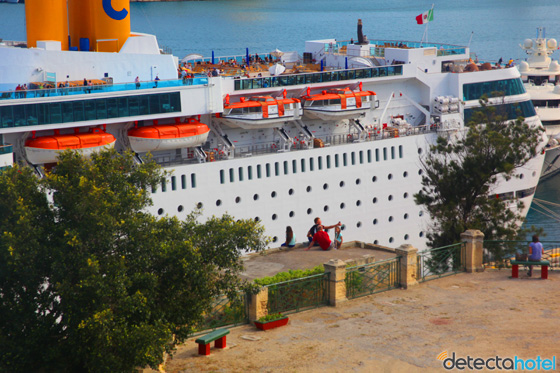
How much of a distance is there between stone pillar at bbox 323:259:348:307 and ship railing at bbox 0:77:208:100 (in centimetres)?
1177

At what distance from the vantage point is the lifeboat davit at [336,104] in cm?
3212

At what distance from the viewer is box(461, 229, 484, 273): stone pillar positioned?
70.7 feet

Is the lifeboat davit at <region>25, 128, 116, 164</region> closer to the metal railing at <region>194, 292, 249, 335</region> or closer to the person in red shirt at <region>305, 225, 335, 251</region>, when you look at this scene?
the person in red shirt at <region>305, 225, 335, 251</region>

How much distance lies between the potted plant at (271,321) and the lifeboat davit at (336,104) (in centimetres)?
1494

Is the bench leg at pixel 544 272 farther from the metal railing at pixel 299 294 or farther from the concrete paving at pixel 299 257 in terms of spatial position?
the metal railing at pixel 299 294

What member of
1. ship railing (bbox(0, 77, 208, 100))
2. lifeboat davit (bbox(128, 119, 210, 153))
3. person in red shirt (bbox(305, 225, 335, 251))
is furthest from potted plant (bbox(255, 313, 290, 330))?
ship railing (bbox(0, 77, 208, 100))

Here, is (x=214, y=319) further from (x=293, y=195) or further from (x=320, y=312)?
(x=293, y=195)

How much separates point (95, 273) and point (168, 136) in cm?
1451

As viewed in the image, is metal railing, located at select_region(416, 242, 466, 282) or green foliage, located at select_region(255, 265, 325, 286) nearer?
green foliage, located at select_region(255, 265, 325, 286)

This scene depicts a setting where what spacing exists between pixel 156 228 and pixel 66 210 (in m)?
1.74

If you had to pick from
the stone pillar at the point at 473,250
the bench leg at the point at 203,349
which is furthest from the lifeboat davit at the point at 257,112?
the bench leg at the point at 203,349

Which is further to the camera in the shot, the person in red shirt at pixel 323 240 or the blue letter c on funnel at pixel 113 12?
the blue letter c on funnel at pixel 113 12

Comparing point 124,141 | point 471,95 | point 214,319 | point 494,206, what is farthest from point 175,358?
point 471,95

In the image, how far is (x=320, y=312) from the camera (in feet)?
62.3
